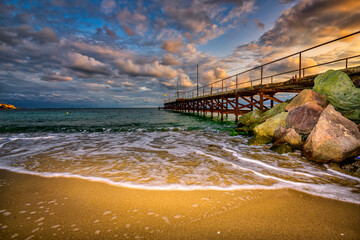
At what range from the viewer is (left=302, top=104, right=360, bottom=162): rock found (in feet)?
13.6

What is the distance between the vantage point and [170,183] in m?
3.47

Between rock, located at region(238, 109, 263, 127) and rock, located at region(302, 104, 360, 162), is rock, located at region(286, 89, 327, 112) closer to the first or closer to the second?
rock, located at region(302, 104, 360, 162)

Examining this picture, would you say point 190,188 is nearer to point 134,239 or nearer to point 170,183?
point 170,183

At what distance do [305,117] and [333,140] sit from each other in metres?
1.91

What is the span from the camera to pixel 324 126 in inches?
176

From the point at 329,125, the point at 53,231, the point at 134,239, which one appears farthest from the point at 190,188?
the point at 329,125

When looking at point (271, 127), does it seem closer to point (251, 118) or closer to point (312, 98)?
point (312, 98)

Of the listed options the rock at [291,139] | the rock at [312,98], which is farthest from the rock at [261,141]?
the rock at [312,98]

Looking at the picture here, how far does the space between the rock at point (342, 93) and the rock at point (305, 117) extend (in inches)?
44.0

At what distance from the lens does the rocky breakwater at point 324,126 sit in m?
4.21

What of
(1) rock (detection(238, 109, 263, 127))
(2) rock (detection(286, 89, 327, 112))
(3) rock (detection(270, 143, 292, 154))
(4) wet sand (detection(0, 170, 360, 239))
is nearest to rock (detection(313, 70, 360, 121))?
(2) rock (detection(286, 89, 327, 112))

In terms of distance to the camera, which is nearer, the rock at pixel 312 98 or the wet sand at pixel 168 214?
the wet sand at pixel 168 214

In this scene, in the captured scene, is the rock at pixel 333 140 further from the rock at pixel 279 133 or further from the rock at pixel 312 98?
the rock at pixel 312 98

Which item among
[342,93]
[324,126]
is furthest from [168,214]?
[342,93]
